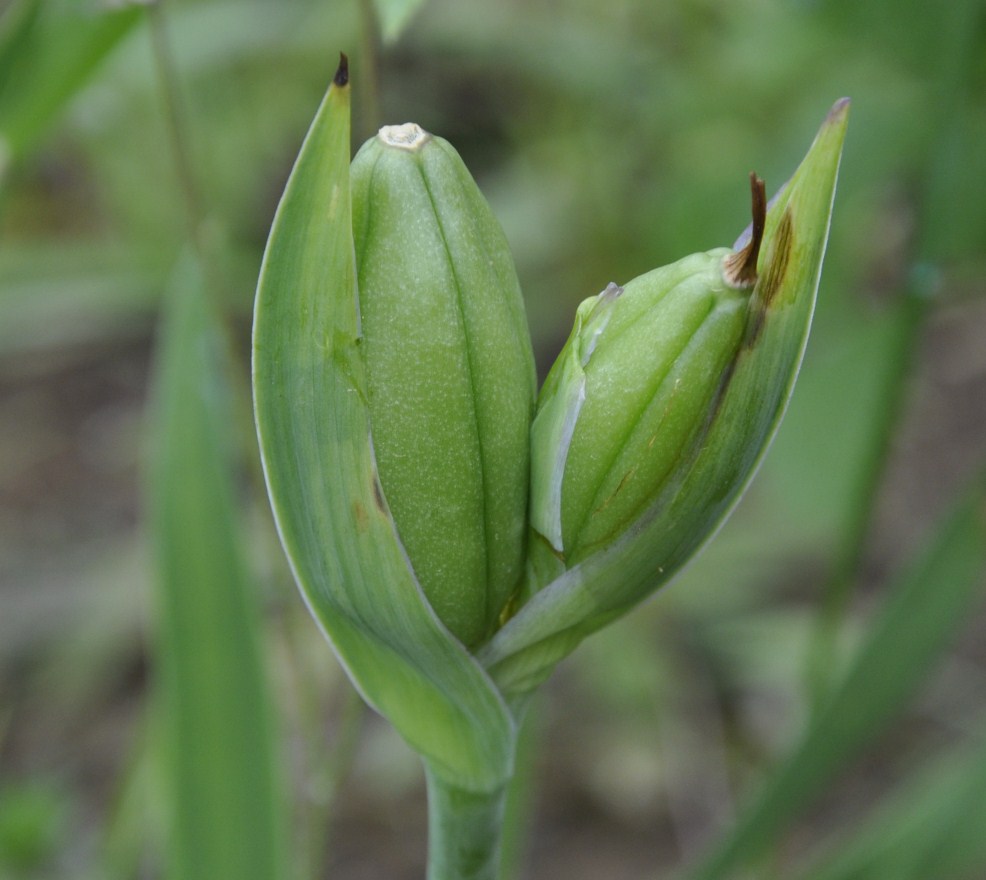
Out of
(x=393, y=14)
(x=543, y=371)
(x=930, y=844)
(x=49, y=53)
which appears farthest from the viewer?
(x=543, y=371)

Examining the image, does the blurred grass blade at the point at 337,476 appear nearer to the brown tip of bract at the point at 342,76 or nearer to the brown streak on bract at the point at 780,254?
the brown tip of bract at the point at 342,76

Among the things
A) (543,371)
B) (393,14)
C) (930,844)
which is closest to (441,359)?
(393,14)

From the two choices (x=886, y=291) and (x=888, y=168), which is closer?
(x=888, y=168)

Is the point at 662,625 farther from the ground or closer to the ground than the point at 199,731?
closer to the ground

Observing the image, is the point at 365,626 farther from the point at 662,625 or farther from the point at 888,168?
the point at 662,625

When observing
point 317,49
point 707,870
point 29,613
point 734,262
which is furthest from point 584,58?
point 734,262

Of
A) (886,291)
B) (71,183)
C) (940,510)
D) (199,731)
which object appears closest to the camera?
(199,731)

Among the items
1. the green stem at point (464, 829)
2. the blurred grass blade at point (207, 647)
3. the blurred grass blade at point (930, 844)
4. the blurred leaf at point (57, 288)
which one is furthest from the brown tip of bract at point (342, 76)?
the blurred leaf at point (57, 288)

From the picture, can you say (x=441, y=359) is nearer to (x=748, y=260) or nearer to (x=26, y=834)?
(x=748, y=260)
